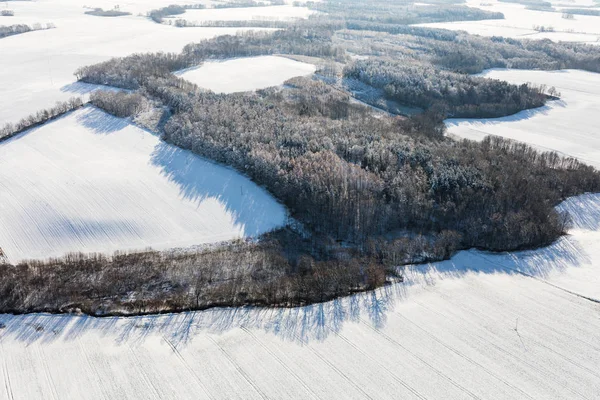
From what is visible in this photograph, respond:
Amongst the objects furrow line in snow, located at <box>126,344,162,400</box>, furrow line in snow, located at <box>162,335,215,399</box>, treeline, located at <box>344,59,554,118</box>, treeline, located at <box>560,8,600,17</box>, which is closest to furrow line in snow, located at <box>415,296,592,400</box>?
furrow line in snow, located at <box>162,335,215,399</box>

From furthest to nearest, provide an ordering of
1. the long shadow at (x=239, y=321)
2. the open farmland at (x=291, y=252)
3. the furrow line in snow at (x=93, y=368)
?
the long shadow at (x=239, y=321) → the open farmland at (x=291, y=252) → the furrow line in snow at (x=93, y=368)

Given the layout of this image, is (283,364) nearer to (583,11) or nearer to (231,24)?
(231,24)

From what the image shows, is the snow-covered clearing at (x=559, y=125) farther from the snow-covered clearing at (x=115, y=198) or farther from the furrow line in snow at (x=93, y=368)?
the furrow line in snow at (x=93, y=368)

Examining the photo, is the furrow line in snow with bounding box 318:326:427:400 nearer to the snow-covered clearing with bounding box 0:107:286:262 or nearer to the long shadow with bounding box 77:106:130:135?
the snow-covered clearing with bounding box 0:107:286:262

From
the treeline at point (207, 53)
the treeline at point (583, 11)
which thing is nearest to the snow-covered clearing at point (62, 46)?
the treeline at point (207, 53)

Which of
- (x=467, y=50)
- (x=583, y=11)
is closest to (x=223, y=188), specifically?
(x=467, y=50)

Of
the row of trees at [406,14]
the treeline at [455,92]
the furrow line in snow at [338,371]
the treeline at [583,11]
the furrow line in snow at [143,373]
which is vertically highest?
the treeline at [583,11]

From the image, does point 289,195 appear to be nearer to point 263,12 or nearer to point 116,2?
point 263,12
